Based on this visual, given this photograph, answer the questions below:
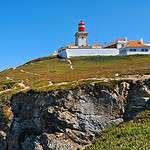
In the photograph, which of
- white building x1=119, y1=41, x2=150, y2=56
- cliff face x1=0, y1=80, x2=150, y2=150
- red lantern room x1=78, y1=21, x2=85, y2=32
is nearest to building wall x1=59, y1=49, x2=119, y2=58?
white building x1=119, y1=41, x2=150, y2=56

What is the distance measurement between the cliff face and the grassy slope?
15.5 meters

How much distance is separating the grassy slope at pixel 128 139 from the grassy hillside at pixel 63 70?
2778cm

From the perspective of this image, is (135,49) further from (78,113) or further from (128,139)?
(128,139)

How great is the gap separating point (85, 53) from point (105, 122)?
5798 centimetres

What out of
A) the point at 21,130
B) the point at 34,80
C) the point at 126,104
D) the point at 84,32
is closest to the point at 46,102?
the point at 21,130

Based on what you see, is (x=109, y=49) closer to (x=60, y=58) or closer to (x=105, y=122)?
(x=60, y=58)

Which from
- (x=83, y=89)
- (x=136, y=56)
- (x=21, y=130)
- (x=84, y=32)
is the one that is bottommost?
(x=21, y=130)

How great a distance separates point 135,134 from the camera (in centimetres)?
4231

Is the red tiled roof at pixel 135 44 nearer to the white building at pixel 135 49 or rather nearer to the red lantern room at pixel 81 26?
the white building at pixel 135 49

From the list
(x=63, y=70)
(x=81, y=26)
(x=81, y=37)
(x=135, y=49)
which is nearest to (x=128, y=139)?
(x=63, y=70)

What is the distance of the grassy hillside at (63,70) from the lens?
78938 millimetres

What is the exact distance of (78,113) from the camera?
208 ft

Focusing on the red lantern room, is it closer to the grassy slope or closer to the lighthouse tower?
the lighthouse tower

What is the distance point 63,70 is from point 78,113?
3459 cm
